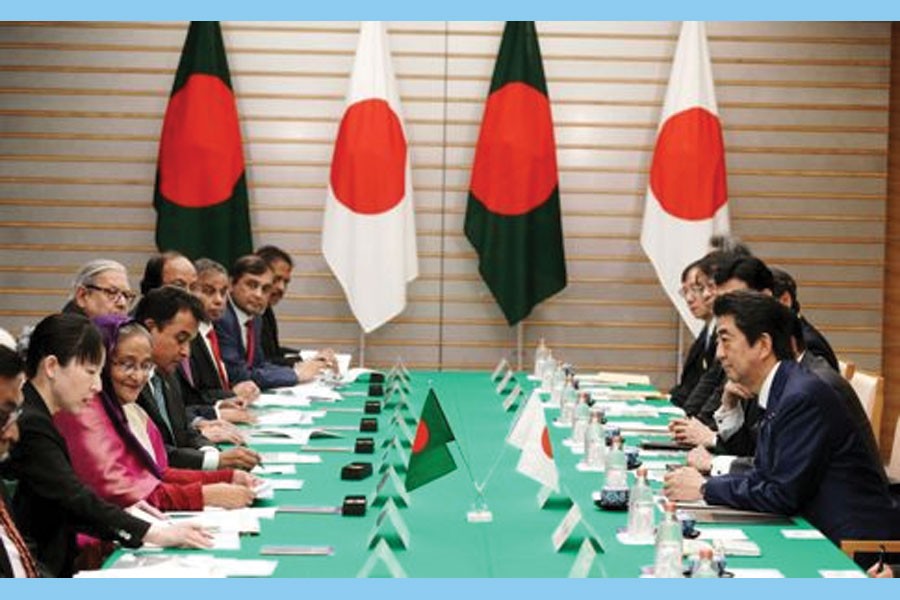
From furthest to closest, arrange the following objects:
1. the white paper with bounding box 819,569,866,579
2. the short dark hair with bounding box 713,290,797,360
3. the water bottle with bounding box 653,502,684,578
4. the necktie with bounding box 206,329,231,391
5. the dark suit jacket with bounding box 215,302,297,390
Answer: the dark suit jacket with bounding box 215,302,297,390, the necktie with bounding box 206,329,231,391, the short dark hair with bounding box 713,290,797,360, the white paper with bounding box 819,569,866,579, the water bottle with bounding box 653,502,684,578

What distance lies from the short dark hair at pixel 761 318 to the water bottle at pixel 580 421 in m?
1.09

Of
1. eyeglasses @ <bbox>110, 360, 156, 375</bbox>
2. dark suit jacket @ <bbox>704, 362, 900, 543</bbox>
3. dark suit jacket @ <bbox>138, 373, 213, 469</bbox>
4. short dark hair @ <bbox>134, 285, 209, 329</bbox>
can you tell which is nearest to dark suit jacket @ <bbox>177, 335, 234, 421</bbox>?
dark suit jacket @ <bbox>138, 373, 213, 469</bbox>

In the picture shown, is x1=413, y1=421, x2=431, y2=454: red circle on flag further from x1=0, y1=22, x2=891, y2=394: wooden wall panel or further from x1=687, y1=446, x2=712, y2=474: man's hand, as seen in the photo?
x1=0, y1=22, x2=891, y2=394: wooden wall panel

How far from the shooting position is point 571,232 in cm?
927

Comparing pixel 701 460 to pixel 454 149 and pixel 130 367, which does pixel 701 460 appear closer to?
pixel 130 367

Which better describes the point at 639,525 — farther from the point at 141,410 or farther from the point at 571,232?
the point at 571,232

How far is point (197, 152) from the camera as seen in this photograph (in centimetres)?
895

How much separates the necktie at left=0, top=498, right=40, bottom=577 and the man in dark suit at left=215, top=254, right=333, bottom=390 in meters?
3.59

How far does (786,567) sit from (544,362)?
402 centimetres

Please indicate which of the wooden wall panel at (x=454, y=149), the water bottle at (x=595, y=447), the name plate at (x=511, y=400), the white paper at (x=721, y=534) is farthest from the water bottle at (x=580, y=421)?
the wooden wall panel at (x=454, y=149)

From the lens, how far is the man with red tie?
19.5 feet

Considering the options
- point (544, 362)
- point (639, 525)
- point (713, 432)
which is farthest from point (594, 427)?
point (544, 362)

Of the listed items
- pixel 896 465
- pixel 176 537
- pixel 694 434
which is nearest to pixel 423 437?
pixel 176 537

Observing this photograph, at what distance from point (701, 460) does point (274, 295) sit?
146 inches
